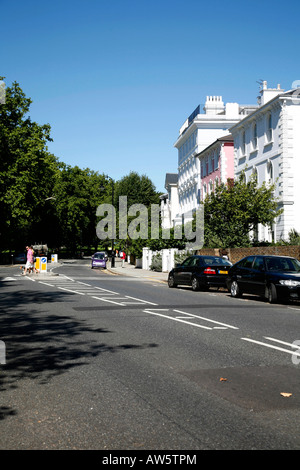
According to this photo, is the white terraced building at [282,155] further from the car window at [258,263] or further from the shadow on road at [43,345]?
the shadow on road at [43,345]

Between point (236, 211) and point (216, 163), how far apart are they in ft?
74.2

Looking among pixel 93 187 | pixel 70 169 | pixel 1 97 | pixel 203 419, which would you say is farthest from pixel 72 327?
pixel 93 187

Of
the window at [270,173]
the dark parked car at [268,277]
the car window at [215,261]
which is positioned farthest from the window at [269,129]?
the dark parked car at [268,277]

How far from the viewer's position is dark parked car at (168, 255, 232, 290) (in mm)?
22078

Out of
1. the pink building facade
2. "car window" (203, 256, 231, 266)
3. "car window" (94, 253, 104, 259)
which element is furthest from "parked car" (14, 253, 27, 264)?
"car window" (203, 256, 231, 266)

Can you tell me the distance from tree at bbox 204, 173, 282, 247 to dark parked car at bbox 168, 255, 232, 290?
10006 mm

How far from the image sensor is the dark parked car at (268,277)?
16.4m

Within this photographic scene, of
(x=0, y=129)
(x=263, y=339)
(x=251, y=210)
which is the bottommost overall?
(x=263, y=339)

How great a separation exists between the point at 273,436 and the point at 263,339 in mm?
5034

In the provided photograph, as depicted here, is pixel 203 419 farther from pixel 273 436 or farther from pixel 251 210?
pixel 251 210

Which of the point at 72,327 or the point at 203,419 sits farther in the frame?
the point at 72,327

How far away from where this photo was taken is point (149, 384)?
597cm

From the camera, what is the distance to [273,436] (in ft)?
14.0

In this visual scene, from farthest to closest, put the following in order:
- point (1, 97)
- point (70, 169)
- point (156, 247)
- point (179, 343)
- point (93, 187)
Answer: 1. point (93, 187)
2. point (70, 169)
3. point (156, 247)
4. point (1, 97)
5. point (179, 343)
